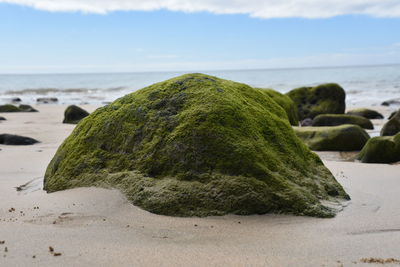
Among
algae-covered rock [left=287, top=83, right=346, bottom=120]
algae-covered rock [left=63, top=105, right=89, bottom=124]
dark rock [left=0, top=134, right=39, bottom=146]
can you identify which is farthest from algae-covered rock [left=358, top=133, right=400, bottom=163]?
algae-covered rock [left=63, top=105, right=89, bottom=124]

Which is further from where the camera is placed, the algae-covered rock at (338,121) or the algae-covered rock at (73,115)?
the algae-covered rock at (73,115)

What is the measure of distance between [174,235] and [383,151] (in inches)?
226

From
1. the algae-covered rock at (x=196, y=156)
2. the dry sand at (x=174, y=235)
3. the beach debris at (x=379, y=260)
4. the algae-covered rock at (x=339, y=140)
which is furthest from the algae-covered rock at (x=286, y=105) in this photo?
the beach debris at (x=379, y=260)

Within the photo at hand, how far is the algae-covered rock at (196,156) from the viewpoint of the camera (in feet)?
13.3

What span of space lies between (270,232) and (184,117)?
5.10ft

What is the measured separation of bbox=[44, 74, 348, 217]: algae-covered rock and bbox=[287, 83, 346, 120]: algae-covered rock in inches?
518

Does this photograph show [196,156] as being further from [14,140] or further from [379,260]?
[14,140]

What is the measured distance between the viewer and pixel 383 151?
26.1ft

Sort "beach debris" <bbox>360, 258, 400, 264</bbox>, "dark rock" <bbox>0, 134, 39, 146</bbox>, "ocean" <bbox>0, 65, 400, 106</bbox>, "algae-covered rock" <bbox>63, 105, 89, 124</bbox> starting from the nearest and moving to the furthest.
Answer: "beach debris" <bbox>360, 258, 400, 264</bbox>
"dark rock" <bbox>0, 134, 39, 146</bbox>
"algae-covered rock" <bbox>63, 105, 89, 124</bbox>
"ocean" <bbox>0, 65, 400, 106</bbox>

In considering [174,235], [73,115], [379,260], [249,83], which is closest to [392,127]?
[379,260]

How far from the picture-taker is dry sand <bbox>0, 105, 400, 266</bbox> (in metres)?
3.01

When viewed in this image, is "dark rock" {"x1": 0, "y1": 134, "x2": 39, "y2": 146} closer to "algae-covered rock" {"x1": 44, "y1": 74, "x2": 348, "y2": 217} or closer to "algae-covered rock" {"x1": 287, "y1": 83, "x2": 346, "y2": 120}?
"algae-covered rock" {"x1": 44, "y1": 74, "x2": 348, "y2": 217}

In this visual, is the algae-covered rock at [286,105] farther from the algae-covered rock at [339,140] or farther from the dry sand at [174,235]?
the dry sand at [174,235]

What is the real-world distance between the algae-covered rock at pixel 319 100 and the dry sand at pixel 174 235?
43.7 ft
